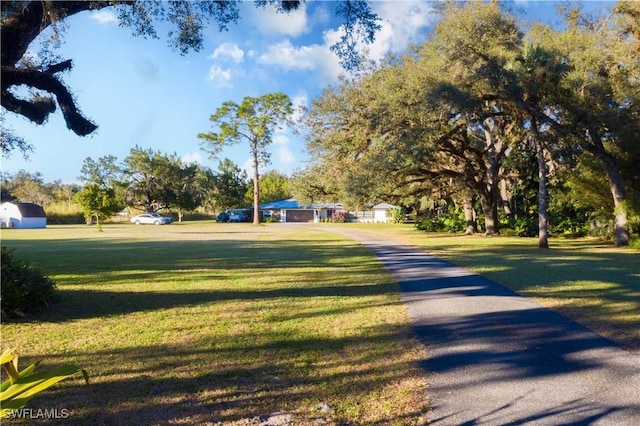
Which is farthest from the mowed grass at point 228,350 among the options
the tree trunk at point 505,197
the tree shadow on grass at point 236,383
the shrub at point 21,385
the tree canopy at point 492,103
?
the tree trunk at point 505,197

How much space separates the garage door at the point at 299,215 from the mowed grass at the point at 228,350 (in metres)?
67.0

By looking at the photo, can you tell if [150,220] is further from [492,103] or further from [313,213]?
[492,103]

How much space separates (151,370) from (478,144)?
29.5 m

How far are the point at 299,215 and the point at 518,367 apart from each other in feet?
243

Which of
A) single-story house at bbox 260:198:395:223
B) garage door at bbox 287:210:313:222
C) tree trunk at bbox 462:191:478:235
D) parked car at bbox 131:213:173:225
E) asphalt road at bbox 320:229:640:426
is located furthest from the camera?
garage door at bbox 287:210:313:222

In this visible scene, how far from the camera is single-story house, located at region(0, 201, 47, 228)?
5578 centimetres

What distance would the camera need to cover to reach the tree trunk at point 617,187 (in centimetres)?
2270

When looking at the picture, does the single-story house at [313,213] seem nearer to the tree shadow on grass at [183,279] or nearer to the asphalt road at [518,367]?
the tree shadow on grass at [183,279]

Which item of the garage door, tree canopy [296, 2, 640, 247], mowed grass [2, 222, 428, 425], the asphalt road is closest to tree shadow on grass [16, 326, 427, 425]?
mowed grass [2, 222, 428, 425]

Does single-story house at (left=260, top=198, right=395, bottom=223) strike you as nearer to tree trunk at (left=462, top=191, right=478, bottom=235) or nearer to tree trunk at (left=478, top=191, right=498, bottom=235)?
tree trunk at (left=462, top=191, right=478, bottom=235)

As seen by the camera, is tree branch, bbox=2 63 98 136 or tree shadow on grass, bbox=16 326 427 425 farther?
tree branch, bbox=2 63 98 136

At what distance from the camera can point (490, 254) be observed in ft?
64.0

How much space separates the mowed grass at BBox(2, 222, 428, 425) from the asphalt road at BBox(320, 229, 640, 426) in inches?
13.1

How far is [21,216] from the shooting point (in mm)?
55750
